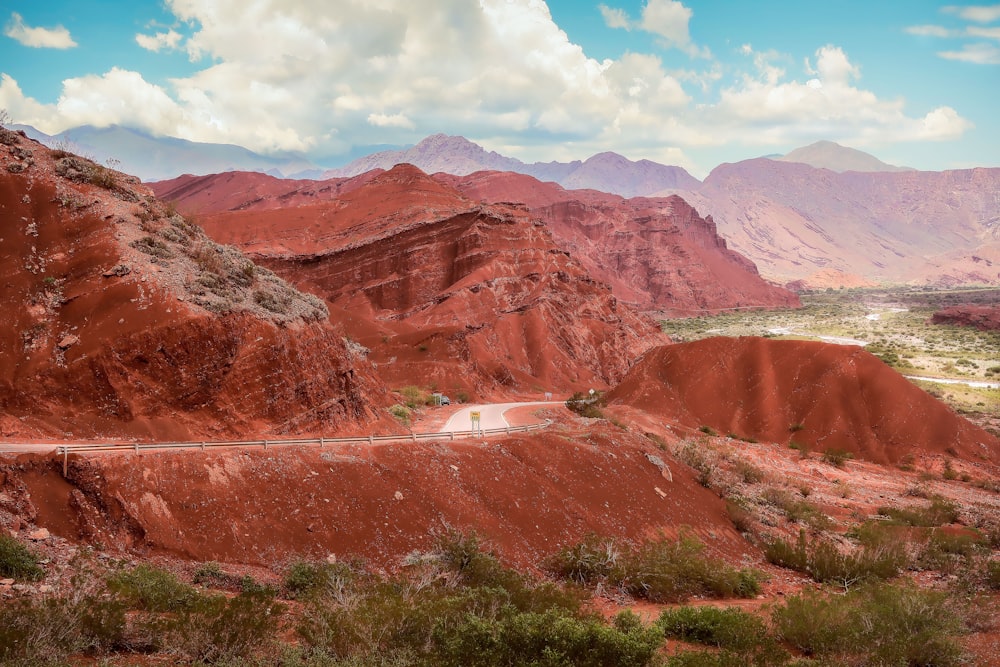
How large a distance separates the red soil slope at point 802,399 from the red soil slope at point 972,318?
8802 cm

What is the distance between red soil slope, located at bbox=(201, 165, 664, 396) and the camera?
169ft

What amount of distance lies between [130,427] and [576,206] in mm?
145748

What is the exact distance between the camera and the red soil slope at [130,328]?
16.2 metres

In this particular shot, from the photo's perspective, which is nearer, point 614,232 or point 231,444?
point 231,444

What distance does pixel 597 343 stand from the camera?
66062 millimetres

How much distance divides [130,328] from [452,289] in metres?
48.0

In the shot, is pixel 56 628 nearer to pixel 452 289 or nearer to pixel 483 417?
pixel 483 417

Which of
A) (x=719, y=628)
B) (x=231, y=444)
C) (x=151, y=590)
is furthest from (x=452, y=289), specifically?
(x=151, y=590)

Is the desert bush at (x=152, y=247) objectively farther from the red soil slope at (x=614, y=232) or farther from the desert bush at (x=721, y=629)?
the red soil slope at (x=614, y=232)

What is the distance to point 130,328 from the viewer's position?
679 inches

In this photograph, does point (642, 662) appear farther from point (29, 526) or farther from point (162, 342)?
point (162, 342)

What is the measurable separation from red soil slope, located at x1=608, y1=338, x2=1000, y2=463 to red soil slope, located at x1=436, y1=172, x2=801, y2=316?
93.4 meters

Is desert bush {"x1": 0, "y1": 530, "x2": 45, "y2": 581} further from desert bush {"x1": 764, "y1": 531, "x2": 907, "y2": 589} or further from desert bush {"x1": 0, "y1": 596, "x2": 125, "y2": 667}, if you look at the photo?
desert bush {"x1": 764, "y1": 531, "x2": 907, "y2": 589}

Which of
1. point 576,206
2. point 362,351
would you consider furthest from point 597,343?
point 576,206
